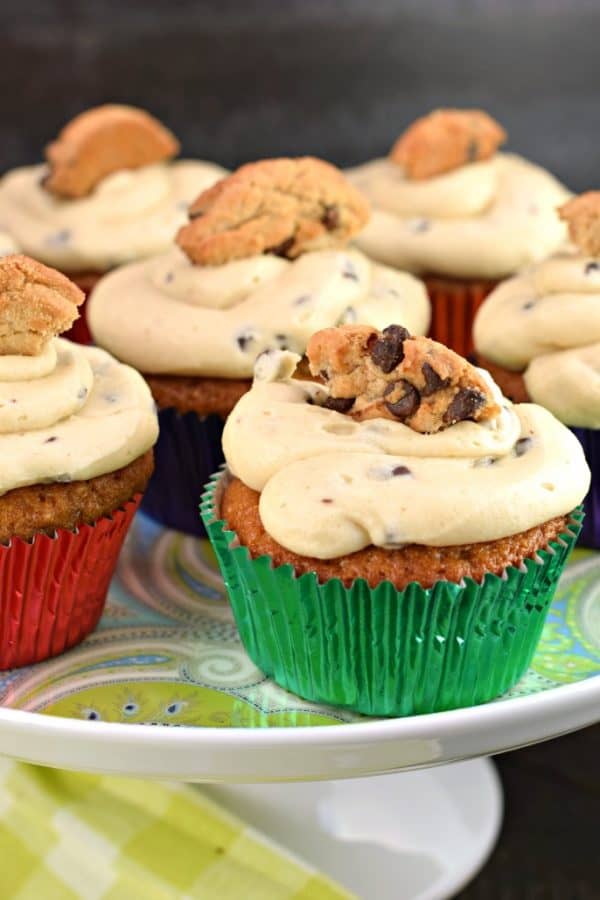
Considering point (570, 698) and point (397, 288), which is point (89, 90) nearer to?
point (397, 288)

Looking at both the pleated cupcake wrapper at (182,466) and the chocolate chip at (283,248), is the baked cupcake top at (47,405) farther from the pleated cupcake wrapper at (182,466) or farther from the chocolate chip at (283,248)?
the chocolate chip at (283,248)

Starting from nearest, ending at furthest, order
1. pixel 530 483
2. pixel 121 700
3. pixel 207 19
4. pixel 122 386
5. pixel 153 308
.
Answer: pixel 530 483 → pixel 121 700 → pixel 122 386 → pixel 153 308 → pixel 207 19

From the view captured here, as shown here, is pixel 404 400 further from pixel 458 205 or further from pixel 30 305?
pixel 458 205

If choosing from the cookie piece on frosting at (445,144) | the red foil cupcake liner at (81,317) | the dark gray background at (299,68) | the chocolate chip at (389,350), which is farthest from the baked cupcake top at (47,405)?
the dark gray background at (299,68)

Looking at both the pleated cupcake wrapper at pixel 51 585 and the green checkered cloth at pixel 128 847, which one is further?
the green checkered cloth at pixel 128 847

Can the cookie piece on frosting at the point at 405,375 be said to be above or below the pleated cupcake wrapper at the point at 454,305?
above

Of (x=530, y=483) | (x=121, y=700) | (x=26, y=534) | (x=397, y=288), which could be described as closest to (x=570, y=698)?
(x=530, y=483)

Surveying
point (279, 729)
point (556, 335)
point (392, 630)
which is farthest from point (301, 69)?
point (279, 729)
